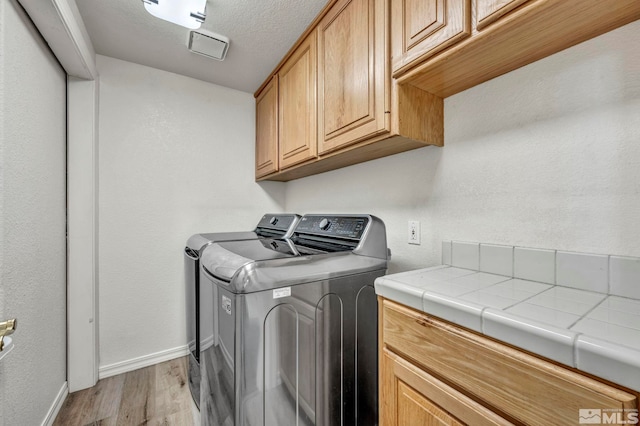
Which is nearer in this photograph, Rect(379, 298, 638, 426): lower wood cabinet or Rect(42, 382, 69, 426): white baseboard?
Rect(379, 298, 638, 426): lower wood cabinet

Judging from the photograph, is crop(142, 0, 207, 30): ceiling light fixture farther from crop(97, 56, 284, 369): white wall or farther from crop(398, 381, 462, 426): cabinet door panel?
crop(398, 381, 462, 426): cabinet door panel

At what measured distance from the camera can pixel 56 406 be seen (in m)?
1.52

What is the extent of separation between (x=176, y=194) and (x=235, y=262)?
1478 millimetres

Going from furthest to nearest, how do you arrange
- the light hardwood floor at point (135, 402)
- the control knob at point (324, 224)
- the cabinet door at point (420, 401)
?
the control knob at point (324, 224), the light hardwood floor at point (135, 402), the cabinet door at point (420, 401)

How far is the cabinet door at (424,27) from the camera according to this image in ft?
2.73

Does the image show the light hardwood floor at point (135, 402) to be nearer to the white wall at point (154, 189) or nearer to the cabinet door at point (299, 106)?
the white wall at point (154, 189)

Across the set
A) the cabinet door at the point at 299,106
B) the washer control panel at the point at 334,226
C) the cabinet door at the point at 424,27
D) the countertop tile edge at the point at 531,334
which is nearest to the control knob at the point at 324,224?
the washer control panel at the point at 334,226

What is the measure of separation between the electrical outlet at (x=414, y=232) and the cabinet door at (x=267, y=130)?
3.64 feet

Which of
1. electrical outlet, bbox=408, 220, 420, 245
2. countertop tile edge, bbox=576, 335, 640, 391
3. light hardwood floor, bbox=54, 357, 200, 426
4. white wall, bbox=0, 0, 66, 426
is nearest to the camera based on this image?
countertop tile edge, bbox=576, 335, 640, 391

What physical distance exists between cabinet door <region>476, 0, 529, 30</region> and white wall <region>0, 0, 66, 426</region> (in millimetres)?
1675

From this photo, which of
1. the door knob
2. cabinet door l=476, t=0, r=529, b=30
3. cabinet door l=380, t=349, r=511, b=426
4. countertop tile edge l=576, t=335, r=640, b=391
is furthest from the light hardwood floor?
cabinet door l=476, t=0, r=529, b=30

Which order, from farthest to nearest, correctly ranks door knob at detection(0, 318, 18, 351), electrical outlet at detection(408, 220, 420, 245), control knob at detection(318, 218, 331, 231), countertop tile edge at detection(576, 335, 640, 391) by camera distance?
control knob at detection(318, 218, 331, 231) → electrical outlet at detection(408, 220, 420, 245) → door knob at detection(0, 318, 18, 351) → countertop tile edge at detection(576, 335, 640, 391)

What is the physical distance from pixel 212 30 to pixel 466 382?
6.82 feet

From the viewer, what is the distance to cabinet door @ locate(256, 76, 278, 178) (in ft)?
6.72
